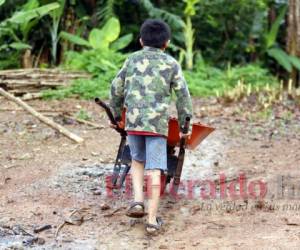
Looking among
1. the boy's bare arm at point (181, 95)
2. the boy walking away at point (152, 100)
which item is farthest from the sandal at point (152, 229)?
the boy's bare arm at point (181, 95)

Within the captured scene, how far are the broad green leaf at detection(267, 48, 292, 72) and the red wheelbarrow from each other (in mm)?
7735

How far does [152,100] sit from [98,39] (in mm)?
7568

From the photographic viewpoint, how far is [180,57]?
1302cm

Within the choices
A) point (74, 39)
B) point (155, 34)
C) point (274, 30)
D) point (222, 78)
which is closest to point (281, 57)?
point (274, 30)

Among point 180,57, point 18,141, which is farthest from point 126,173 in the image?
point 180,57

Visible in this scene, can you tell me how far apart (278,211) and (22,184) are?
8.02 feet

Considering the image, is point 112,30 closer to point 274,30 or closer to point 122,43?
point 122,43

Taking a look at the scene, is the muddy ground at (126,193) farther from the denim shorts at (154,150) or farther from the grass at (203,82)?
the grass at (203,82)


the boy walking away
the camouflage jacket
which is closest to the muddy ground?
the boy walking away

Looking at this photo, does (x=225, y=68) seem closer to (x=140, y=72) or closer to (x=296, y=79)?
(x=296, y=79)

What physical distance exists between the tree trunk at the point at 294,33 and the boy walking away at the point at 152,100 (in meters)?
8.31

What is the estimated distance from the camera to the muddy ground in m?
4.81

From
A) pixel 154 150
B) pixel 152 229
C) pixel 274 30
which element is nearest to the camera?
pixel 152 229

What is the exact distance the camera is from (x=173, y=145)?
559cm
